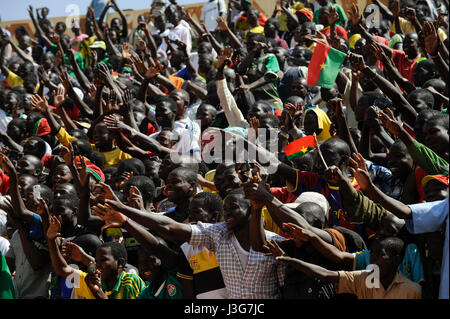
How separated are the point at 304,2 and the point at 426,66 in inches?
210

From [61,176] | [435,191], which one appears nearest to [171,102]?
[61,176]

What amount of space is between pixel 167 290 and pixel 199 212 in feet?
1.83

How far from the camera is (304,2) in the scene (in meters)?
12.2

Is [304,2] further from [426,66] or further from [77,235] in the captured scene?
[77,235]

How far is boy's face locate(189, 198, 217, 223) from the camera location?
200 inches

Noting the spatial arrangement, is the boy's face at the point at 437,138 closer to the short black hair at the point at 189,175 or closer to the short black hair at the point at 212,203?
the short black hair at the point at 212,203

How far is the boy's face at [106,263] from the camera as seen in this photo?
5.16 metres

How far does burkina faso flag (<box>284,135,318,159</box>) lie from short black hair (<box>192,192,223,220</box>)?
3.26 ft

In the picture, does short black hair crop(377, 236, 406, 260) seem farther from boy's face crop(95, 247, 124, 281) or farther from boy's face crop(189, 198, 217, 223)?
boy's face crop(95, 247, 124, 281)

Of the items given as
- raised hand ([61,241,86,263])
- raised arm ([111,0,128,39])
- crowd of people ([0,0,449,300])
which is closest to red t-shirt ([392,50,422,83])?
crowd of people ([0,0,449,300])

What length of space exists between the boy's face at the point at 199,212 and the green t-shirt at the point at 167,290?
1.31 feet

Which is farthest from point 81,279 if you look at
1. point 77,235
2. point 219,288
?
point 219,288

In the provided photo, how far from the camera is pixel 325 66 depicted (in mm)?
7129

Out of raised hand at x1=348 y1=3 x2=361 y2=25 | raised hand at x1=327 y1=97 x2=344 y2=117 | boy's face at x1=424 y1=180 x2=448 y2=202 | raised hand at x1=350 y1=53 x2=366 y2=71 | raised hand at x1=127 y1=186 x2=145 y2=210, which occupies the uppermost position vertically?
raised hand at x1=348 y1=3 x2=361 y2=25
